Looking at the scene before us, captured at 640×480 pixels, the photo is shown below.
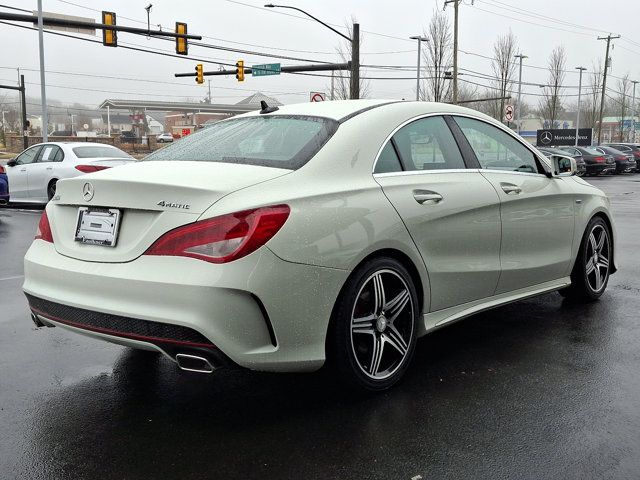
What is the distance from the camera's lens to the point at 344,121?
12.4ft

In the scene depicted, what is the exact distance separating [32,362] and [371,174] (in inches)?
94.2

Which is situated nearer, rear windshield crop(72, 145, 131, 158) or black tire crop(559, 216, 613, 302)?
black tire crop(559, 216, 613, 302)

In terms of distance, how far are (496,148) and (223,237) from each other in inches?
100

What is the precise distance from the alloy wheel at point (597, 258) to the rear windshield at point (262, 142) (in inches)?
112

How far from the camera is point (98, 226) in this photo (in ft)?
10.8

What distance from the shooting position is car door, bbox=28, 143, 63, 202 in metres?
13.9

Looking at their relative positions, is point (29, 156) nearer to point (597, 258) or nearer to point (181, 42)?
point (181, 42)

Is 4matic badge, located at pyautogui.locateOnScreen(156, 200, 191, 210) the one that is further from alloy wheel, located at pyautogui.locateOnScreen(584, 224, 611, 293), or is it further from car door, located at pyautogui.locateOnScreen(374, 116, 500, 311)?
alloy wheel, located at pyautogui.locateOnScreen(584, 224, 611, 293)

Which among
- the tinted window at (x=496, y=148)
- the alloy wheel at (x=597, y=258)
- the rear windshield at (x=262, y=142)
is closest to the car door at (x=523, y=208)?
the tinted window at (x=496, y=148)

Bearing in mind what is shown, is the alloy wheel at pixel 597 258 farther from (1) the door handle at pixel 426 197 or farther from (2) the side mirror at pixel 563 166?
(1) the door handle at pixel 426 197

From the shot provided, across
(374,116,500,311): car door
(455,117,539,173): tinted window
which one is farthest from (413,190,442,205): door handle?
(455,117,539,173): tinted window

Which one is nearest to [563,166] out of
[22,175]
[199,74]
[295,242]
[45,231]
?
[295,242]

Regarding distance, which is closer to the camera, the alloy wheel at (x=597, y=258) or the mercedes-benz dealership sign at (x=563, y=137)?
the alloy wheel at (x=597, y=258)

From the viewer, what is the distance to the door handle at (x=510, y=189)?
449 centimetres
